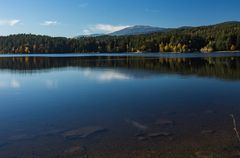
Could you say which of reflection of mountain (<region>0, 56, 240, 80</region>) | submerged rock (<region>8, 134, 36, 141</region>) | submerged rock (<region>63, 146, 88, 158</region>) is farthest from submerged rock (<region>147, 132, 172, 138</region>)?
reflection of mountain (<region>0, 56, 240, 80</region>)

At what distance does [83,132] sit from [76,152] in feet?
10.1

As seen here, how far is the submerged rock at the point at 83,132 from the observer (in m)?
16.7

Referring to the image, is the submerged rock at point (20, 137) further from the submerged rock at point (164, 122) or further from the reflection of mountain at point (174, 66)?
the reflection of mountain at point (174, 66)

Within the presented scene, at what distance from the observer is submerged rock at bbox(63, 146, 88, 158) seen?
44.9 feet

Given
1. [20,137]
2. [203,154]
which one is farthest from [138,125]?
[20,137]

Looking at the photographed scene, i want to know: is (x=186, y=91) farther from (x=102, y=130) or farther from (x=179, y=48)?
(x=179, y=48)

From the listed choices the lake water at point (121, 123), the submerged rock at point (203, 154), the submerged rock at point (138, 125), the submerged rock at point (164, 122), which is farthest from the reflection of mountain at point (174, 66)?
the submerged rock at point (203, 154)

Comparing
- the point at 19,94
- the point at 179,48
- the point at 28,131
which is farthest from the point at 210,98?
the point at 179,48

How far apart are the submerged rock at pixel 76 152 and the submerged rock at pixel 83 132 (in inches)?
71.9

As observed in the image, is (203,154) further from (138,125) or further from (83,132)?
(83,132)

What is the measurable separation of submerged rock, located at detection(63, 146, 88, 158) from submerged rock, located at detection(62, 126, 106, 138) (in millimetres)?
1828

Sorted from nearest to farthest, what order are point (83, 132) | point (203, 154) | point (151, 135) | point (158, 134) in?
point (203, 154), point (151, 135), point (158, 134), point (83, 132)

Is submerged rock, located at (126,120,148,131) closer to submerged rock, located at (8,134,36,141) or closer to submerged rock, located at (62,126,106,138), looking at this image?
submerged rock, located at (62,126,106,138)

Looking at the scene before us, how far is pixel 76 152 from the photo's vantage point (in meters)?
14.1
